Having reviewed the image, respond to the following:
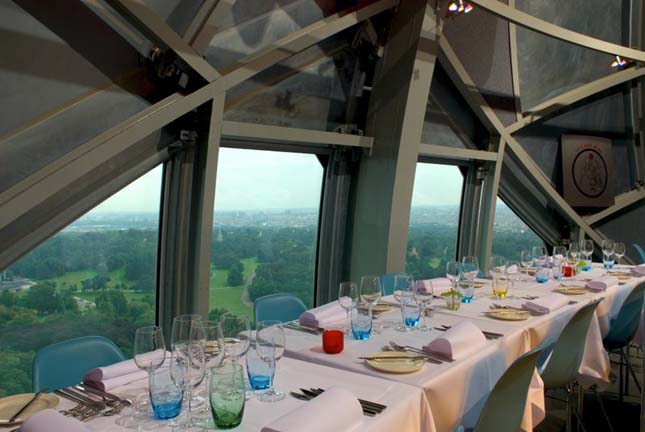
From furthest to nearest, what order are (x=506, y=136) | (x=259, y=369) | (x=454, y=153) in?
(x=506, y=136) < (x=454, y=153) < (x=259, y=369)

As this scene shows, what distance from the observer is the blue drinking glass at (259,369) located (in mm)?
1900

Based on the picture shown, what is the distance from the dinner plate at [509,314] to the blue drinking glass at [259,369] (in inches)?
67.4

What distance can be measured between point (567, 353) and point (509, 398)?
4.05 ft

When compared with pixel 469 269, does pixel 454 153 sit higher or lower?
higher

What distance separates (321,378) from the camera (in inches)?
84.0

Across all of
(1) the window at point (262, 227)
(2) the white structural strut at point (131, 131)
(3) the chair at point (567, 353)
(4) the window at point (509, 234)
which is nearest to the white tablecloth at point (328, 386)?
(3) the chair at point (567, 353)

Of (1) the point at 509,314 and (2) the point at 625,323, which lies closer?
(1) the point at 509,314

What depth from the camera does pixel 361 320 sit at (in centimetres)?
265

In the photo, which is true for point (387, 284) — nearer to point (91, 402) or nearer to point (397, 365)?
point (397, 365)

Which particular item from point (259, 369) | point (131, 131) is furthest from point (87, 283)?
point (259, 369)

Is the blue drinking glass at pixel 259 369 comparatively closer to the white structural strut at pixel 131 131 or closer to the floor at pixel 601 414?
the white structural strut at pixel 131 131

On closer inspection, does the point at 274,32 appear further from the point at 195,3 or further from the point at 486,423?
the point at 486,423

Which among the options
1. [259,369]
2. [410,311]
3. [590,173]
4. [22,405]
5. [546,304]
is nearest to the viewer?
[22,405]

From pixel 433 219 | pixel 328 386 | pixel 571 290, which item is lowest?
pixel 328 386
